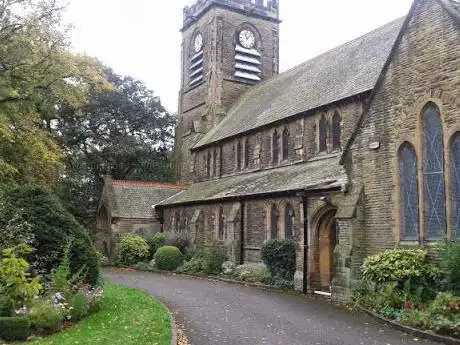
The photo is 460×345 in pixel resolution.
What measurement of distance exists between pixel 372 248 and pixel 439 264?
2439 mm

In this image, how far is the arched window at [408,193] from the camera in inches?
557

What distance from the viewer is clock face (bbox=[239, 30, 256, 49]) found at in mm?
40250

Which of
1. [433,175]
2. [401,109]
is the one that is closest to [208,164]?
[401,109]

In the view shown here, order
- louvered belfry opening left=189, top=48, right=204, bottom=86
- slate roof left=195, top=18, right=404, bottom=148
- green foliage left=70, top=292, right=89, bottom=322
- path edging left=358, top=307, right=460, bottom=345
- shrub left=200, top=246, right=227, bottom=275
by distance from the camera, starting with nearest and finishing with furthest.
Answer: path edging left=358, top=307, right=460, bottom=345, green foliage left=70, top=292, right=89, bottom=322, slate roof left=195, top=18, right=404, bottom=148, shrub left=200, top=246, right=227, bottom=275, louvered belfry opening left=189, top=48, right=204, bottom=86

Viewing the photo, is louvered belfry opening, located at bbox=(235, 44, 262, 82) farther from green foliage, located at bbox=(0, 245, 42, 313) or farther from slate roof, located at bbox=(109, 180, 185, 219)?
green foliage, located at bbox=(0, 245, 42, 313)

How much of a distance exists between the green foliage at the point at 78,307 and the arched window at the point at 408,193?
338 inches

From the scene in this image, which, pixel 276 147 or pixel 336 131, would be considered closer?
pixel 336 131

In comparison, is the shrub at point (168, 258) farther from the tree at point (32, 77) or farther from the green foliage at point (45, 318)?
the green foliage at point (45, 318)

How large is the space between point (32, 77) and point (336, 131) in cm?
1264

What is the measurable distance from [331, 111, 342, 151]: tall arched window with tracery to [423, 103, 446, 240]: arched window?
8.52m

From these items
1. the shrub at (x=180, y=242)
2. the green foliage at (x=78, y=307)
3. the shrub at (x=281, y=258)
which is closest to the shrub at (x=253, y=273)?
the shrub at (x=281, y=258)

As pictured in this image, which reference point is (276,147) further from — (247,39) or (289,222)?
(247,39)

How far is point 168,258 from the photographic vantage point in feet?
90.1

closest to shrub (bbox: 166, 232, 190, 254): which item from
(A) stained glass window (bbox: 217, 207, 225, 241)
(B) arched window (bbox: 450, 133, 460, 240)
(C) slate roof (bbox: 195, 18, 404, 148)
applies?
(A) stained glass window (bbox: 217, 207, 225, 241)
